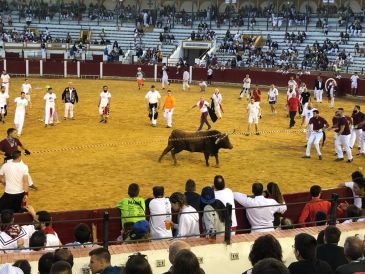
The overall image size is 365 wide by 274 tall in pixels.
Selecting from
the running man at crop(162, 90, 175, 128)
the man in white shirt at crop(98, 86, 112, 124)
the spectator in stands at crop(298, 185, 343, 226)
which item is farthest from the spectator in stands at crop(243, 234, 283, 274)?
the man in white shirt at crop(98, 86, 112, 124)

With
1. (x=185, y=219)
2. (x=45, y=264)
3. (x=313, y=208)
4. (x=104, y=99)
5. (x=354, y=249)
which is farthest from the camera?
(x=104, y=99)

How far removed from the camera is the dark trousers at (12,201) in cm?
1040

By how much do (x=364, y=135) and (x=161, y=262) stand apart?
1196 centimetres

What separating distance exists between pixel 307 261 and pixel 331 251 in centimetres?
87

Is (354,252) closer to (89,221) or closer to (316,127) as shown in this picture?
(89,221)

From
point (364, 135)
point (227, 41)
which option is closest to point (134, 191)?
point (364, 135)

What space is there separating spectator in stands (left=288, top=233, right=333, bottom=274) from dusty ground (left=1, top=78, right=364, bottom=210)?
7.47 metres

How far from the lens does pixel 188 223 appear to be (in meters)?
7.96

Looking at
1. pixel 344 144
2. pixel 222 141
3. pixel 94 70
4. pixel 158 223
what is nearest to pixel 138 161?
pixel 222 141

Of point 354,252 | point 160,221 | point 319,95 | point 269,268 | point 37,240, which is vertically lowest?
point 319,95

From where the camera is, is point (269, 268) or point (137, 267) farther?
point (137, 267)

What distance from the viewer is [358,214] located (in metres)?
8.47

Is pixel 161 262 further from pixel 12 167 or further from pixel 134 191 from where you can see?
pixel 12 167

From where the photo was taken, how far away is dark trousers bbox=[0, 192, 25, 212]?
1040cm
